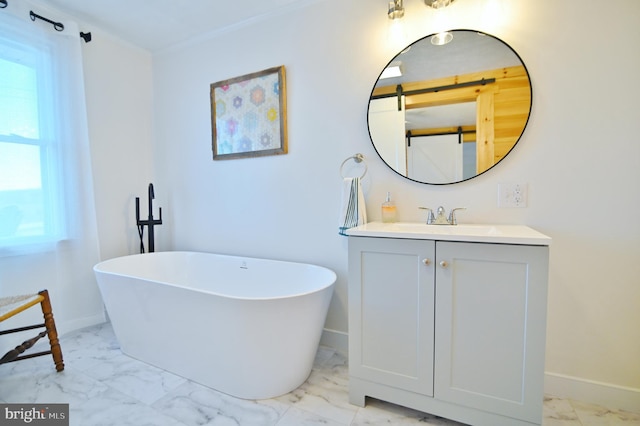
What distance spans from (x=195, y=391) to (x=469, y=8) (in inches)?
Answer: 105

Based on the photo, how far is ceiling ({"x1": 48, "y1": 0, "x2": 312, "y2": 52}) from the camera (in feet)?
6.94

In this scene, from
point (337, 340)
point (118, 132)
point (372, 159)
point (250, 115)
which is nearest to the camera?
point (372, 159)

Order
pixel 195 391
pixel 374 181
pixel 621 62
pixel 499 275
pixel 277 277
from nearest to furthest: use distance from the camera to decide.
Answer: pixel 499 275 < pixel 621 62 < pixel 195 391 < pixel 374 181 < pixel 277 277

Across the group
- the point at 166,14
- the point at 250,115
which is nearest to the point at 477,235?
the point at 250,115

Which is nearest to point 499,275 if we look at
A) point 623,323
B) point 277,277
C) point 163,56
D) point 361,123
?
point 623,323

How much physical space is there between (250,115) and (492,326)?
2148 mm

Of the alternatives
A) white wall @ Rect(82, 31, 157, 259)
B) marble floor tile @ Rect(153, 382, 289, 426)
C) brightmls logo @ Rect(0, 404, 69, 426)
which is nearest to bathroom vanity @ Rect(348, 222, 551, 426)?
marble floor tile @ Rect(153, 382, 289, 426)

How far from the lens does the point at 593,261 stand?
1.50 metres

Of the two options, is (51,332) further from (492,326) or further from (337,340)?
(492,326)

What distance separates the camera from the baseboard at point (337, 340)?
6.81ft

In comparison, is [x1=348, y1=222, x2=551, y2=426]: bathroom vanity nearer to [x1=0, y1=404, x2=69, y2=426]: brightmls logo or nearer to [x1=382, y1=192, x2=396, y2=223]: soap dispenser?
[x1=382, y1=192, x2=396, y2=223]: soap dispenser

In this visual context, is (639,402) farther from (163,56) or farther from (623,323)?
(163,56)

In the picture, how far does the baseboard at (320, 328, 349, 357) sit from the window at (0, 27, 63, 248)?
215cm

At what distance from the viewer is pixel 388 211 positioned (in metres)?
1.88
